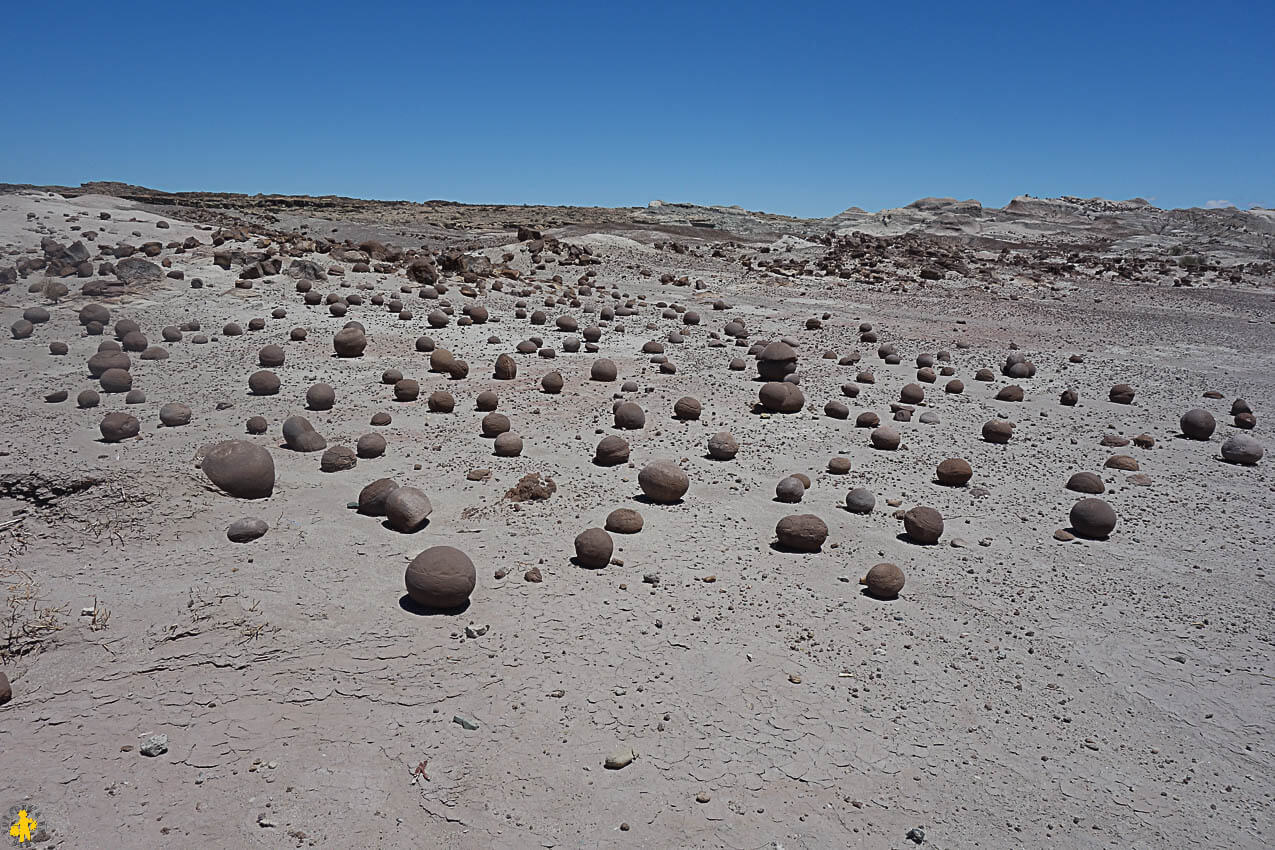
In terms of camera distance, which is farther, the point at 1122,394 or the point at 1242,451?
the point at 1122,394

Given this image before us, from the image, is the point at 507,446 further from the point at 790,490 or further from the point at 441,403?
the point at 790,490

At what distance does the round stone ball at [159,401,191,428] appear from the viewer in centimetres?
909

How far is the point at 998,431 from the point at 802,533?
15.1 feet

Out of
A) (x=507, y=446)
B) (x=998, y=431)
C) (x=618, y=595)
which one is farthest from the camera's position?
(x=998, y=431)

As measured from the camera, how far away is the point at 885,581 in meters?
5.91

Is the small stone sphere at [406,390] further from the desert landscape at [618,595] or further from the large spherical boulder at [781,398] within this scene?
the large spherical boulder at [781,398]

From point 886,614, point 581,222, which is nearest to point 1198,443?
point 886,614

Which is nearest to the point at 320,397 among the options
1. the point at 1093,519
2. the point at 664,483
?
the point at 664,483

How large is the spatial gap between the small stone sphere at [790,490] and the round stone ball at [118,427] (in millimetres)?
7348

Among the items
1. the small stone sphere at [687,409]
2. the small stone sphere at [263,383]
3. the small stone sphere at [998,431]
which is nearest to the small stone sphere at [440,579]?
the small stone sphere at [687,409]

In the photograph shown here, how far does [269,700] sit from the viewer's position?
466 centimetres

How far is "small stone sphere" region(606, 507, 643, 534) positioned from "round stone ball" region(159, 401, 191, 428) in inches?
229

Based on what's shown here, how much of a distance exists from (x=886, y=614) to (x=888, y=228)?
44687 millimetres

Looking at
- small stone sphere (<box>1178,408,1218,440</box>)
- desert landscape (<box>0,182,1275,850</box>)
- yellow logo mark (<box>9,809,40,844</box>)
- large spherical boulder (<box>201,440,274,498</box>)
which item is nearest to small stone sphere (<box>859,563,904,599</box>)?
desert landscape (<box>0,182,1275,850</box>)
